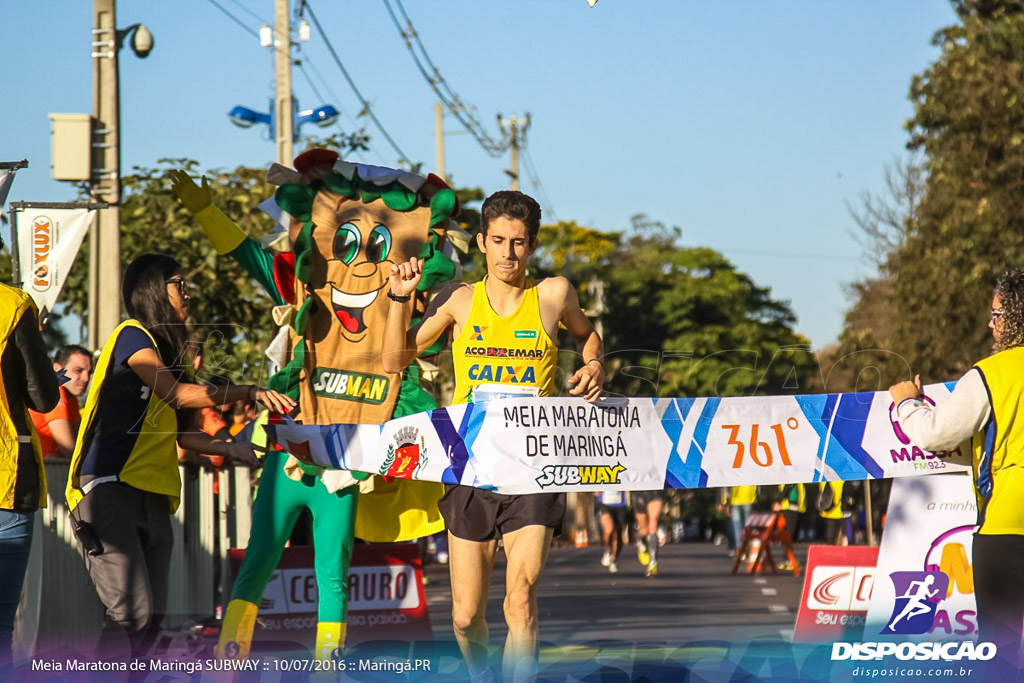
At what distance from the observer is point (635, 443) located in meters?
6.93

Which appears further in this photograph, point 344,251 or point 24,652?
point 344,251

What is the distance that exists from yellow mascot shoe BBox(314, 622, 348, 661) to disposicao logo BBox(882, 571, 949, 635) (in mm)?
3715

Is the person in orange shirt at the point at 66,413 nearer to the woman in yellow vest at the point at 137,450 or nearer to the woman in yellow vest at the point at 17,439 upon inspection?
the woman in yellow vest at the point at 137,450

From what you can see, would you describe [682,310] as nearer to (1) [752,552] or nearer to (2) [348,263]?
(1) [752,552]

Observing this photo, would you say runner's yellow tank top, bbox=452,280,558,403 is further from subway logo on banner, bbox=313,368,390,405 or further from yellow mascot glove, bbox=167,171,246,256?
yellow mascot glove, bbox=167,171,246,256

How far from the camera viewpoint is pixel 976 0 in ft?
74.0

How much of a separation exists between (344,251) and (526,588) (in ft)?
9.92

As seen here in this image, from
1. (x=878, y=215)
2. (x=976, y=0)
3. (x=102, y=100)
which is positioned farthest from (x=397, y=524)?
(x=878, y=215)

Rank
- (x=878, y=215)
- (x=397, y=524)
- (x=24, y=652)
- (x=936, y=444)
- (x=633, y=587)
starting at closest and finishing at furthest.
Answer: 1. (x=936, y=444)
2. (x=24, y=652)
3. (x=397, y=524)
4. (x=633, y=587)
5. (x=878, y=215)

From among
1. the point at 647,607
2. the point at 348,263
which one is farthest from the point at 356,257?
the point at 647,607

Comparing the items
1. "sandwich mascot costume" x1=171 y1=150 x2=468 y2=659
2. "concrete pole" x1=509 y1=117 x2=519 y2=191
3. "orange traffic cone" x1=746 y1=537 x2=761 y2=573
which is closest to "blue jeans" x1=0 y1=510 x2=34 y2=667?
"sandwich mascot costume" x1=171 y1=150 x2=468 y2=659

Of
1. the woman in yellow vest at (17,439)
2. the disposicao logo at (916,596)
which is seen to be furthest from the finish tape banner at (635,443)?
the disposicao logo at (916,596)

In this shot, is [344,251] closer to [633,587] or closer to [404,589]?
[404,589]

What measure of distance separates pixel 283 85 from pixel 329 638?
50.7 ft
